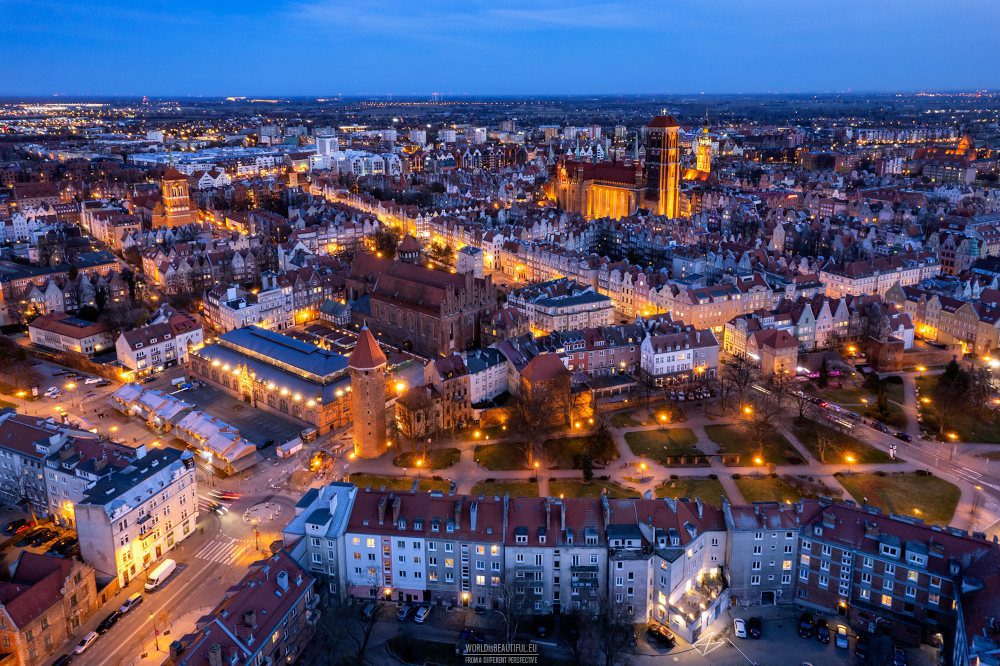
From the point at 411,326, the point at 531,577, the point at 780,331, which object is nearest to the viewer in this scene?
the point at 531,577

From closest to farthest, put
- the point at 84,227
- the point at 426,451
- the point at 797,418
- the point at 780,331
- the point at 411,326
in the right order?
the point at 426,451 < the point at 797,418 < the point at 780,331 < the point at 411,326 < the point at 84,227

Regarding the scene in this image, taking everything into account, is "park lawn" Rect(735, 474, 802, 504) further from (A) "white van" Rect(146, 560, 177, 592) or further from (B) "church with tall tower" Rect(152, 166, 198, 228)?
(B) "church with tall tower" Rect(152, 166, 198, 228)

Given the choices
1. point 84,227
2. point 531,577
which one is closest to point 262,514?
point 531,577

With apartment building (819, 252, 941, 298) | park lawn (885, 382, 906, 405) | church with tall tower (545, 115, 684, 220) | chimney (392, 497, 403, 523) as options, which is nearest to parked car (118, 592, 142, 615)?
chimney (392, 497, 403, 523)

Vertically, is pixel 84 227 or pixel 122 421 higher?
pixel 84 227

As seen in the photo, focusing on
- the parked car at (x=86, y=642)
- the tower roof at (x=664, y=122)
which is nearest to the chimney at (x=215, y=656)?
the parked car at (x=86, y=642)

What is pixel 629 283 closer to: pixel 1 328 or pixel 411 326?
pixel 411 326

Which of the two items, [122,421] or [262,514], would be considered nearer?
[262,514]
